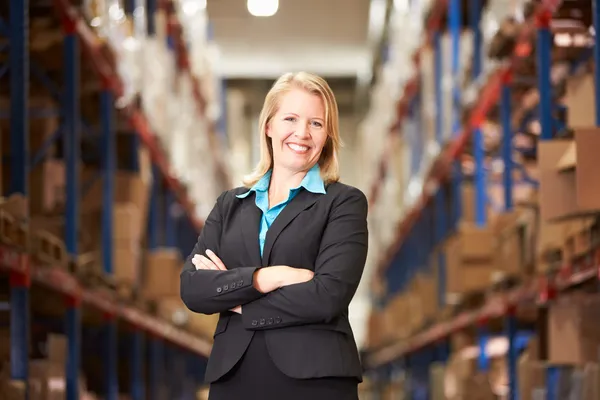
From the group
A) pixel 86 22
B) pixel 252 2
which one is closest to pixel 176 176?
pixel 252 2

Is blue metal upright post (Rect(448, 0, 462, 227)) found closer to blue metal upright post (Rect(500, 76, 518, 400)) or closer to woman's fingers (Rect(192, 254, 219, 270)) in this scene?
blue metal upright post (Rect(500, 76, 518, 400))

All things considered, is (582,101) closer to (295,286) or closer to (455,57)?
(295,286)

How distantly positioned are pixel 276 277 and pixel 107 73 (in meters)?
5.92

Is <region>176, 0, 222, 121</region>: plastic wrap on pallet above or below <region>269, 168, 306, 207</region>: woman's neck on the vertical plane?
above

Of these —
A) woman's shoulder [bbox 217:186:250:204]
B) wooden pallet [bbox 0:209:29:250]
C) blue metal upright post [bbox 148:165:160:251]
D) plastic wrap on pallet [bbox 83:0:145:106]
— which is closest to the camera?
woman's shoulder [bbox 217:186:250:204]

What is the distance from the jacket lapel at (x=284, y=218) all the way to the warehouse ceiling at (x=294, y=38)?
11.7m

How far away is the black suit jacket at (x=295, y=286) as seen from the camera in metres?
2.78

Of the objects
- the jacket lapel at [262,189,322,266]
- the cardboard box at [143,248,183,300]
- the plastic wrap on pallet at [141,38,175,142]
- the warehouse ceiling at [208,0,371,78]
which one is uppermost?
the warehouse ceiling at [208,0,371,78]

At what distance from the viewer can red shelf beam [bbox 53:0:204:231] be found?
23.9 ft

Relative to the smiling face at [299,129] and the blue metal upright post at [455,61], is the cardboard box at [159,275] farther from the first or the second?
the smiling face at [299,129]

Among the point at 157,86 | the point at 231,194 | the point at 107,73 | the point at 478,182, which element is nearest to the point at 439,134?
the point at 478,182

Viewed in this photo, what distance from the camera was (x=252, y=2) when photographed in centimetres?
1252

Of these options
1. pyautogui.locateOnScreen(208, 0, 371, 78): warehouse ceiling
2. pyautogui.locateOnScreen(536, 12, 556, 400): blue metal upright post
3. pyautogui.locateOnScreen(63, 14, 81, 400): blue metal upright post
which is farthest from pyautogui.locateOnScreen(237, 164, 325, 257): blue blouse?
pyautogui.locateOnScreen(208, 0, 371, 78): warehouse ceiling

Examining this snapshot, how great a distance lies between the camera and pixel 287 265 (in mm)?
2883
